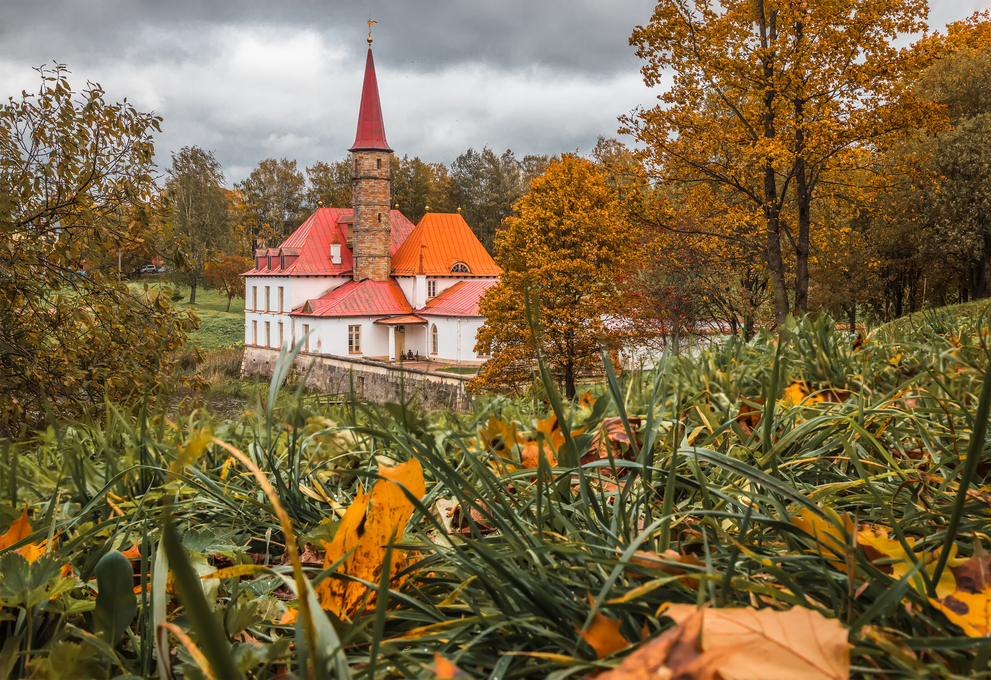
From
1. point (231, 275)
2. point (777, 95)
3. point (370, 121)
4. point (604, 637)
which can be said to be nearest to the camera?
point (604, 637)

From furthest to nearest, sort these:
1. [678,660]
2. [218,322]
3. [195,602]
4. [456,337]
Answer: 1. [218,322]
2. [456,337]
3. [678,660]
4. [195,602]

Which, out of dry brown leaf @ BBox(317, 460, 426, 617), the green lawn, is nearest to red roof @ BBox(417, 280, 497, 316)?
the green lawn

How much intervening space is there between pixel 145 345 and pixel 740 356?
5384mm

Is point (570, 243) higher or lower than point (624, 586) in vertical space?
higher

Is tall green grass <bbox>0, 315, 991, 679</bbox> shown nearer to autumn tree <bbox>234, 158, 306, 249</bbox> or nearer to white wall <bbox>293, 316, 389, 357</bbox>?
white wall <bbox>293, 316, 389, 357</bbox>

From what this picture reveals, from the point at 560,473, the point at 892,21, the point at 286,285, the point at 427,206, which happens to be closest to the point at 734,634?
the point at 560,473

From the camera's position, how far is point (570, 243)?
21688 mm

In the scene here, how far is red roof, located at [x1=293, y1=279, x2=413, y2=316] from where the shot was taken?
38.9 m

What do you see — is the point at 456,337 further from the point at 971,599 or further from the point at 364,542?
the point at 971,599

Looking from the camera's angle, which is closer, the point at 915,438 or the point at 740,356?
the point at 915,438

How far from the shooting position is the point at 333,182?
200ft

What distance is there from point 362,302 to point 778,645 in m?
→ 39.9

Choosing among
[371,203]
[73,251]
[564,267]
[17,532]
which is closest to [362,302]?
[371,203]

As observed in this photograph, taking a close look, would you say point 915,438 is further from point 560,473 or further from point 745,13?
point 745,13
